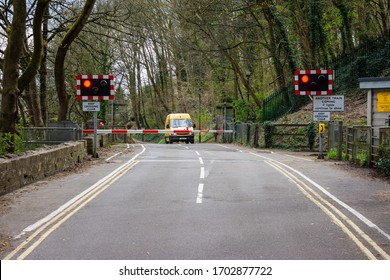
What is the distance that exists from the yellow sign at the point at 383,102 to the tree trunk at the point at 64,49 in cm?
1122

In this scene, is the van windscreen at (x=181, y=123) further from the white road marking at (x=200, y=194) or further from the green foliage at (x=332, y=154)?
the white road marking at (x=200, y=194)

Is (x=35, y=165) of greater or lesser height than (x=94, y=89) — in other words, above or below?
below

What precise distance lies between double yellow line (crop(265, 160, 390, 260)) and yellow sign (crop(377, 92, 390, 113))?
629 cm

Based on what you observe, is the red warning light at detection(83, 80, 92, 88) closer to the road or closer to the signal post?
the road

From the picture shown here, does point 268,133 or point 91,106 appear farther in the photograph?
point 268,133

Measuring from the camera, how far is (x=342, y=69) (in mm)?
34281

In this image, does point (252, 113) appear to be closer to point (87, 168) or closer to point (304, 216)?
point (87, 168)

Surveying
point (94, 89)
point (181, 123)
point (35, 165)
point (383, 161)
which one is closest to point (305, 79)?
point (383, 161)

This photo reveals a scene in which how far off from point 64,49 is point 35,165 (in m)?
9.89

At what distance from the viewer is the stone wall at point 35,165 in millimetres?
12188

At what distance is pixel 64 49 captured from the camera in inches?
906

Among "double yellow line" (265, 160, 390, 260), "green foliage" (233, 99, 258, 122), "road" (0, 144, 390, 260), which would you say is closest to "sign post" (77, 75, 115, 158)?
"road" (0, 144, 390, 260)

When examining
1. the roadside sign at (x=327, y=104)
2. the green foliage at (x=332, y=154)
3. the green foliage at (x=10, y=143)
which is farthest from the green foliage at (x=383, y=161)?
the green foliage at (x=10, y=143)

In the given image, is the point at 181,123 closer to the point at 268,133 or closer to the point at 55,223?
the point at 268,133
